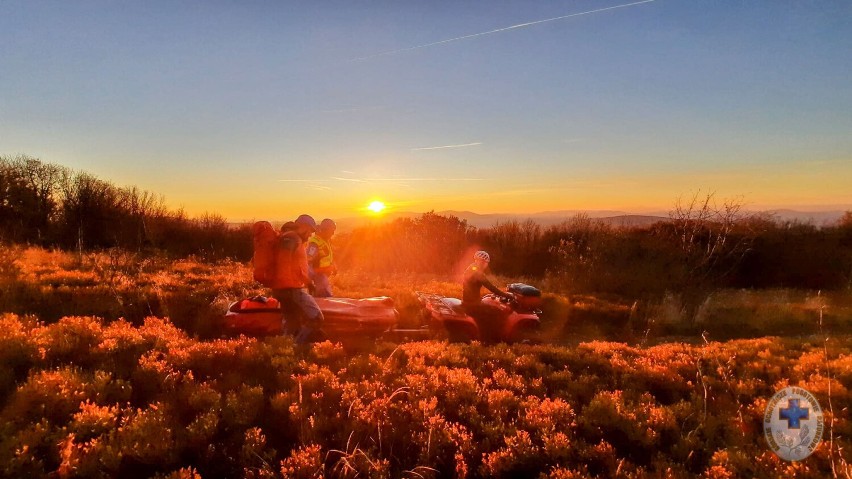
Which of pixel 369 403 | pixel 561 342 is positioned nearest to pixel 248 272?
pixel 561 342

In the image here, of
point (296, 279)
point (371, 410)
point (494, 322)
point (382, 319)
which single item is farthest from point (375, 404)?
point (494, 322)

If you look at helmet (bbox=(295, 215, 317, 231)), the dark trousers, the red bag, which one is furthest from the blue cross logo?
the red bag

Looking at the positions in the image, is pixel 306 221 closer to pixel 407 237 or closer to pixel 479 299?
pixel 479 299

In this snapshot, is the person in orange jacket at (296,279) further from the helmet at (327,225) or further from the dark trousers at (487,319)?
the dark trousers at (487,319)

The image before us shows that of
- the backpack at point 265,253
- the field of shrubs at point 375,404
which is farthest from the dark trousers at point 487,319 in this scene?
the backpack at point 265,253

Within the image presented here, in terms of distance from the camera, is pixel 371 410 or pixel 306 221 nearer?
pixel 371 410

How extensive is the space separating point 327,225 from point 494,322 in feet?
14.4

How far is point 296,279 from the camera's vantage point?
333 inches

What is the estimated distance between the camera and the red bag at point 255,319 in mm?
9289

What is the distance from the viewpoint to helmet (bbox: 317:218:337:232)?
11328 millimetres

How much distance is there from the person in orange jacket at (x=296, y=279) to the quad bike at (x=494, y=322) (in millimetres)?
2638

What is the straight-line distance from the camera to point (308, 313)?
28.6 feet

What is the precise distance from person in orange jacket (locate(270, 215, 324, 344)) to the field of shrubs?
52 cm

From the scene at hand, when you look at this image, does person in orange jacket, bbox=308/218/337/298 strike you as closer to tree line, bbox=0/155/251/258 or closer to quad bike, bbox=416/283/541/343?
quad bike, bbox=416/283/541/343
